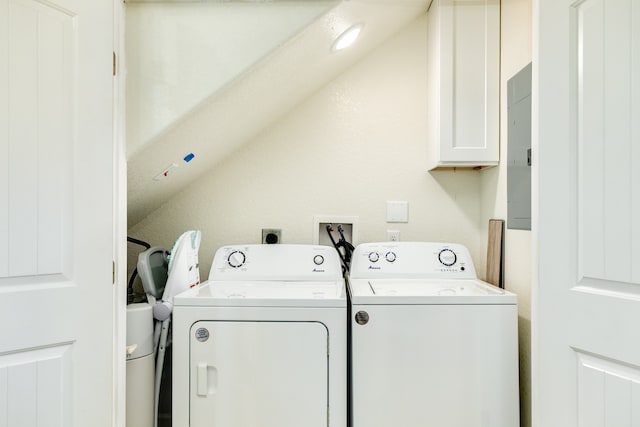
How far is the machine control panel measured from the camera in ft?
5.74

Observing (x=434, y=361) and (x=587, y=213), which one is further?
(x=434, y=361)

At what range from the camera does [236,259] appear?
178 centimetres

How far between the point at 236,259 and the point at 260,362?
60 cm

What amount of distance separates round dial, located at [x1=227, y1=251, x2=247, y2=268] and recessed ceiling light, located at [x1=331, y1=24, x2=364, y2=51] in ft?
3.59

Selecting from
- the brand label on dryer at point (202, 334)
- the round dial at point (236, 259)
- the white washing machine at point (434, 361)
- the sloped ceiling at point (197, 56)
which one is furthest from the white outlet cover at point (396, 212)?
the brand label on dryer at point (202, 334)

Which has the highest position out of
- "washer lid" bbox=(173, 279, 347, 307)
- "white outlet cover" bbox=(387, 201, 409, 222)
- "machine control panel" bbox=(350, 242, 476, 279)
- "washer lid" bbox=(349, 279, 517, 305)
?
"white outlet cover" bbox=(387, 201, 409, 222)

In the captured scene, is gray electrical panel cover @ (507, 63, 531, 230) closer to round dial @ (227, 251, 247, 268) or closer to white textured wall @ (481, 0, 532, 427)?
white textured wall @ (481, 0, 532, 427)

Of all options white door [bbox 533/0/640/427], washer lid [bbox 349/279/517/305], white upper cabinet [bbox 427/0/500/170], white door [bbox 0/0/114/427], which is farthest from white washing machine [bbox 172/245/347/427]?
white upper cabinet [bbox 427/0/500/170]

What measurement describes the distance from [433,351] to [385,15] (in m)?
1.57

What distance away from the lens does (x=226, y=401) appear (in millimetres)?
1308

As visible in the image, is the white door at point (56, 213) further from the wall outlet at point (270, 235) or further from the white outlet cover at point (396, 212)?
the white outlet cover at point (396, 212)

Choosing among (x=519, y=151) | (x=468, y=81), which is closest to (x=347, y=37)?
(x=468, y=81)

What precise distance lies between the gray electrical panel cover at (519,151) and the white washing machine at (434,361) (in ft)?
1.31

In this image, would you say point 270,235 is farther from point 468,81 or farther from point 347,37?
point 468,81
